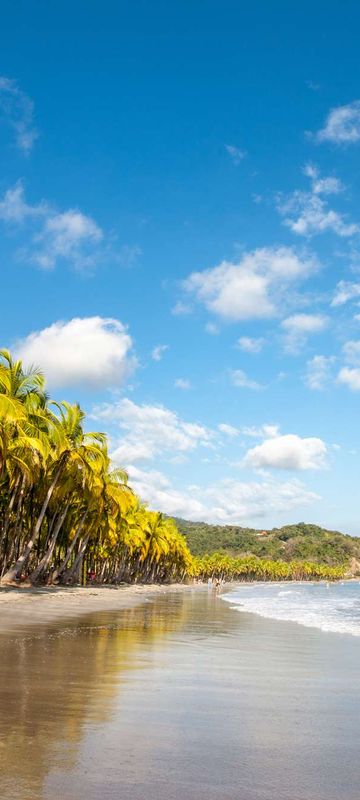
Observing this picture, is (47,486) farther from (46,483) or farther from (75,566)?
(75,566)

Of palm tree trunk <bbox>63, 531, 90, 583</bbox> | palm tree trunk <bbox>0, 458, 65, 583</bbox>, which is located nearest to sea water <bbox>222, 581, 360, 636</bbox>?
palm tree trunk <bbox>63, 531, 90, 583</bbox>

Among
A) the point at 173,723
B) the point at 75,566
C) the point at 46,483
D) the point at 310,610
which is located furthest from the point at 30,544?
the point at 173,723

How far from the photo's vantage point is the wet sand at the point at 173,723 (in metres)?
4.24

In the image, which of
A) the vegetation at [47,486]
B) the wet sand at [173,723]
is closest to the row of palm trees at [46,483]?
Answer: the vegetation at [47,486]

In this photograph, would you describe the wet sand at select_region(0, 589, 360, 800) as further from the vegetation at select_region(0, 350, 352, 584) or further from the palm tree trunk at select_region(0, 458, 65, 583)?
the palm tree trunk at select_region(0, 458, 65, 583)

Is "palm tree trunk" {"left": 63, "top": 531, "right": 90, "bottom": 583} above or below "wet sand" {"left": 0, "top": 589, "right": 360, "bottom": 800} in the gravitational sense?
above

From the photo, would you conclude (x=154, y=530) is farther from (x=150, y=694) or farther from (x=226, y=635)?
(x=150, y=694)

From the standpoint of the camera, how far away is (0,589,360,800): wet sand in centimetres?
424

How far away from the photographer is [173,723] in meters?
6.10

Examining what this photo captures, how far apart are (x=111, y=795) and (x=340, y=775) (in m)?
1.89

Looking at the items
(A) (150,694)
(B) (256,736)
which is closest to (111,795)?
(B) (256,736)

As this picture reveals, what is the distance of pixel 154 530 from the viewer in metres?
75.5

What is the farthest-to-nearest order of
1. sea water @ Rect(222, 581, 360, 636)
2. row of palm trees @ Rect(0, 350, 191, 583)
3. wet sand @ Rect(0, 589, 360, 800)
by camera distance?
row of palm trees @ Rect(0, 350, 191, 583) → sea water @ Rect(222, 581, 360, 636) → wet sand @ Rect(0, 589, 360, 800)

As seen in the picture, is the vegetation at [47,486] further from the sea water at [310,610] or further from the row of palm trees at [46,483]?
the sea water at [310,610]
